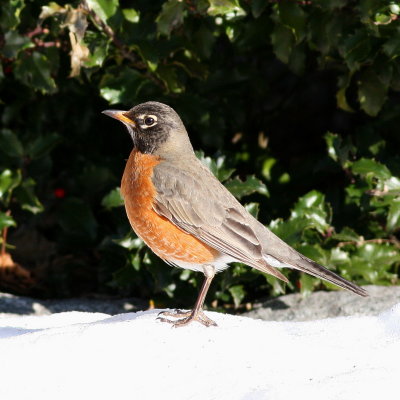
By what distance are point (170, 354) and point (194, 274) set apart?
2006 millimetres

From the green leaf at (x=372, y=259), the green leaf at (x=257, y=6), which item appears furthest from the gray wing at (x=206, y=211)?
the green leaf at (x=372, y=259)

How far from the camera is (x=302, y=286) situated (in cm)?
566

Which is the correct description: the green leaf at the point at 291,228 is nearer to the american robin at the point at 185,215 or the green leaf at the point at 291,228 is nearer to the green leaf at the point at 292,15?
the american robin at the point at 185,215

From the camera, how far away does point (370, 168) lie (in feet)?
18.7

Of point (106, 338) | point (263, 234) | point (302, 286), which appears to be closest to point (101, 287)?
point (302, 286)

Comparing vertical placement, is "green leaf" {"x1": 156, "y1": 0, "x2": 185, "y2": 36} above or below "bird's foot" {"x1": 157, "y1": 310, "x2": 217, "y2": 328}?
above

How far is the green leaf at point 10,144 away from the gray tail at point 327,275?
97.4 inches

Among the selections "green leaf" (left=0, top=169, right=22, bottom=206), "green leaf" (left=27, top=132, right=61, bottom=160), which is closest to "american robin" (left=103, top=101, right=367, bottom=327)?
"green leaf" (left=27, top=132, right=61, bottom=160)

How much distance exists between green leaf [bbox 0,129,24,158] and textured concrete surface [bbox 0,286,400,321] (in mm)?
1072

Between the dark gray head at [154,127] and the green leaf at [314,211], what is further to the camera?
the green leaf at [314,211]

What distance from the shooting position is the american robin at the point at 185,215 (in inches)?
176

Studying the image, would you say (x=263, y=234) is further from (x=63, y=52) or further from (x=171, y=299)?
(x=63, y=52)

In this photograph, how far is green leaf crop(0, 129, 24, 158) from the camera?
6.07m

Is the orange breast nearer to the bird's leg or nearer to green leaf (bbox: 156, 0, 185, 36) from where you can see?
the bird's leg
